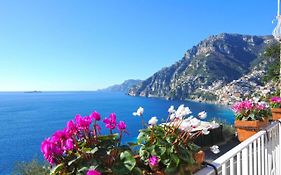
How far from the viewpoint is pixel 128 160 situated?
91 cm

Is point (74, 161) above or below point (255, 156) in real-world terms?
above

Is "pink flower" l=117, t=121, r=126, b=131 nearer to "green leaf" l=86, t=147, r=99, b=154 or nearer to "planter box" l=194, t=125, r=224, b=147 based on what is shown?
"green leaf" l=86, t=147, r=99, b=154

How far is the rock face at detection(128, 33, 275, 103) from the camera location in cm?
8544

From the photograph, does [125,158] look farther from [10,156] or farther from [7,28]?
[7,28]

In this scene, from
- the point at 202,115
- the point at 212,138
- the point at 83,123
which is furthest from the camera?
the point at 212,138

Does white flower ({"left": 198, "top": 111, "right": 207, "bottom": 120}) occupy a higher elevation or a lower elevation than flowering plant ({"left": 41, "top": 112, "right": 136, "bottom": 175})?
higher

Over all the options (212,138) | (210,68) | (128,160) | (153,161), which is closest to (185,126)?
(153,161)

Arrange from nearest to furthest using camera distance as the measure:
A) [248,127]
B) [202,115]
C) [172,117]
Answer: [172,117] → [202,115] → [248,127]

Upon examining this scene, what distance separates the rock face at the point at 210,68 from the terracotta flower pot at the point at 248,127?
73.4 m

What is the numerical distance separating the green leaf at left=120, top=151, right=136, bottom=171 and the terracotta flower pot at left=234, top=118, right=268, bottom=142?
210 centimetres

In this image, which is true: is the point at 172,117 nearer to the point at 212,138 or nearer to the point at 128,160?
the point at 128,160

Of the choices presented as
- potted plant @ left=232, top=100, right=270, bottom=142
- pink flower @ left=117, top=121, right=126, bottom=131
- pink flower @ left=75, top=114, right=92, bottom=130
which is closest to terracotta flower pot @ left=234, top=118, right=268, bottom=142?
potted plant @ left=232, top=100, right=270, bottom=142

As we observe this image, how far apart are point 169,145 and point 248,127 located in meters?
1.99

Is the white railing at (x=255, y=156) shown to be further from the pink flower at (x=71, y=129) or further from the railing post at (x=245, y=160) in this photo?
the pink flower at (x=71, y=129)
